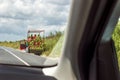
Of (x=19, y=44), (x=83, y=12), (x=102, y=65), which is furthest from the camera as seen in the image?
(x=19, y=44)

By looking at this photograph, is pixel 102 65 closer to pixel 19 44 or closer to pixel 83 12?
pixel 83 12

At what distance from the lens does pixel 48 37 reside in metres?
2.97

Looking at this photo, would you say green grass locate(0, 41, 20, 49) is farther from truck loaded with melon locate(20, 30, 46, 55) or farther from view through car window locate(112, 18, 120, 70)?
view through car window locate(112, 18, 120, 70)

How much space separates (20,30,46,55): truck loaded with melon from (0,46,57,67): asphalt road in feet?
0.30

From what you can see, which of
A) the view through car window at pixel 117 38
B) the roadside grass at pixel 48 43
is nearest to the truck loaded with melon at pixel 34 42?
the roadside grass at pixel 48 43

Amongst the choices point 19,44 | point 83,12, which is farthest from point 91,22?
point 19,44

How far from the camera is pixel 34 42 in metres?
2.96

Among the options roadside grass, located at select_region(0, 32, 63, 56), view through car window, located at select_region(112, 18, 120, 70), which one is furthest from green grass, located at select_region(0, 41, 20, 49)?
view through car window, located at select_region(112, 18, 120, 70)

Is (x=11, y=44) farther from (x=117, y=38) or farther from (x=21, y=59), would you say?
(x=117, y=38)

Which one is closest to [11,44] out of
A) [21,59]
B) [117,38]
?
[21,59]

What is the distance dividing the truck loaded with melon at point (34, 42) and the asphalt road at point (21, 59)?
0.09 meters

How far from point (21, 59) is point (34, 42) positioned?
0.34 m

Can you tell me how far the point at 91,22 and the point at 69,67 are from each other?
0.42 metres

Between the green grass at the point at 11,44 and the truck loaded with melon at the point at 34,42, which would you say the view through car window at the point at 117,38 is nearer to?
the truck loaded with melon at the point at 34,42
